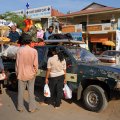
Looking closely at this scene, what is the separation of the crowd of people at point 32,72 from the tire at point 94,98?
697 mm

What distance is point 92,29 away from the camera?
34281 millimetres

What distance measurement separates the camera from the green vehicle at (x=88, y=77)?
25.6 feet

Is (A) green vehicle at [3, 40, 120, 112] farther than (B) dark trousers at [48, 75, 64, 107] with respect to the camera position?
No

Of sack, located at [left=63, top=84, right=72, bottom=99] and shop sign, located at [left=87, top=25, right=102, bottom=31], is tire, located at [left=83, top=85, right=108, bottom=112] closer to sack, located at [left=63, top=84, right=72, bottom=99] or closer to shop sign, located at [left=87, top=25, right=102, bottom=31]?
sack, located at [left=63, top=84, right=72, bottom=99]

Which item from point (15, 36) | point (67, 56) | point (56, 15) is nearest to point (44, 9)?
point (56, 15)

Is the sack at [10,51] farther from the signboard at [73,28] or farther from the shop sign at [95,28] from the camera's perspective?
the signboard at [73,28]

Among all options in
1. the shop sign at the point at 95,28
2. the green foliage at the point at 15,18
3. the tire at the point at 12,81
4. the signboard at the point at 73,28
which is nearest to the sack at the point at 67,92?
the tire at the point at 12,81

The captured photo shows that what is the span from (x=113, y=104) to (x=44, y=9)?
31738 mm

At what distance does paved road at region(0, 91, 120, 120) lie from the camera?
720cm

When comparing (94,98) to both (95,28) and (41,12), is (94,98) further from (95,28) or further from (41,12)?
(41,12)

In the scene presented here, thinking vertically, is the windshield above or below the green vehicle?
above

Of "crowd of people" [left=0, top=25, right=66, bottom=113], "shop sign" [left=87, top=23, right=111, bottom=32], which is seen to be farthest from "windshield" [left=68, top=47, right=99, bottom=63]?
"shop sign" [left=87, top=23, right=111, bottom=32]

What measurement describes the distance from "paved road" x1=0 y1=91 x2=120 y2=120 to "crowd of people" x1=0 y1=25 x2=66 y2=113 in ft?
0.75

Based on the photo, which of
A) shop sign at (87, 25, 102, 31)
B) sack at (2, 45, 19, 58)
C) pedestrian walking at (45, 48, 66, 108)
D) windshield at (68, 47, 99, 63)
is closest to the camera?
pedestrian walking at (45, 48, 66, 108)
